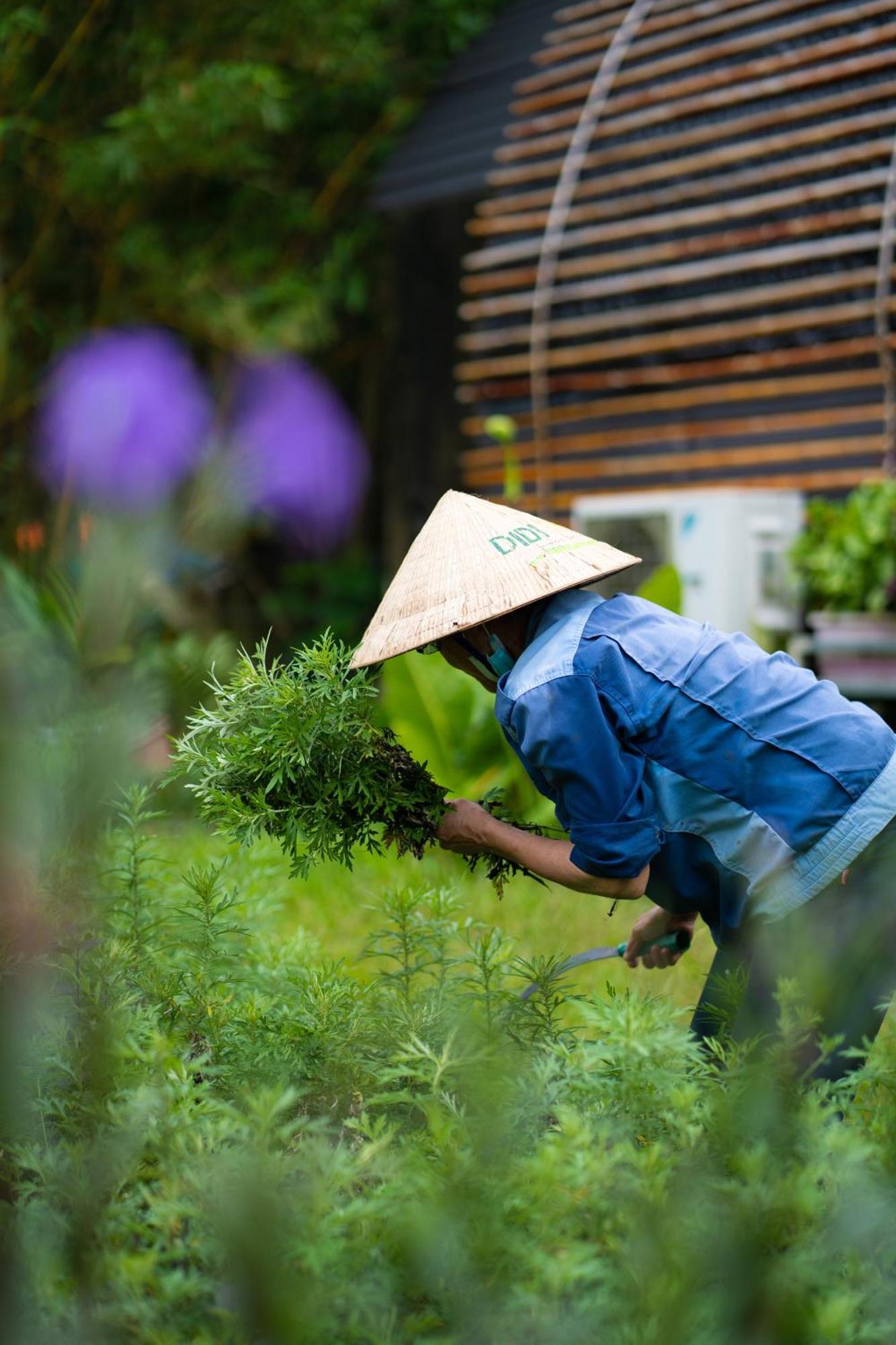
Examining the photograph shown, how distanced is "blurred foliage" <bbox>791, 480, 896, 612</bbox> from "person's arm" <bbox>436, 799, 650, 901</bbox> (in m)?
3.68

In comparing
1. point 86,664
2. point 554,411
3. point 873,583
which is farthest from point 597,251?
point 86,664

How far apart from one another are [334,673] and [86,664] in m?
1.16

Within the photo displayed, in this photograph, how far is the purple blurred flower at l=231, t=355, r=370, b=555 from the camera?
388 inches

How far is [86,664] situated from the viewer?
86 cm

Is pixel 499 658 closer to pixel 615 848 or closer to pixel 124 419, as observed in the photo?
pixel 615 848

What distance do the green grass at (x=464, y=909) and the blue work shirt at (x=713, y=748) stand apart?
944mm

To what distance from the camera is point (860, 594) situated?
5.58 m

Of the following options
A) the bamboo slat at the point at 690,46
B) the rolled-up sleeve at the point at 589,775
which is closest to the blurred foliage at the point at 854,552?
the bamboo slat at the point at 690,46

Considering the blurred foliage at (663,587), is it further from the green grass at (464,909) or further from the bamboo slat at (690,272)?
the bamboo slat at (690,272)

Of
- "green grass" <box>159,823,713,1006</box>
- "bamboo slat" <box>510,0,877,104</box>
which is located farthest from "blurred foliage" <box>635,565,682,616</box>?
"bamboo slat" <box>510,0,877,104</box>

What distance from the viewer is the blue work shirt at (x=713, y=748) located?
6.37 ft

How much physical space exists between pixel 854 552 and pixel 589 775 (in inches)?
156

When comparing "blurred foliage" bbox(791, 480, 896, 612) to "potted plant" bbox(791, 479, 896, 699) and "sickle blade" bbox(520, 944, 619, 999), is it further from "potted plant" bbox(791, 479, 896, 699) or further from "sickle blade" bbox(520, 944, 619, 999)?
"sickle blade" bbox(520, 944, 619, 999)

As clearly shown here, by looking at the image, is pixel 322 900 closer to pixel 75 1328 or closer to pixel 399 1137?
pixel 399 1137
